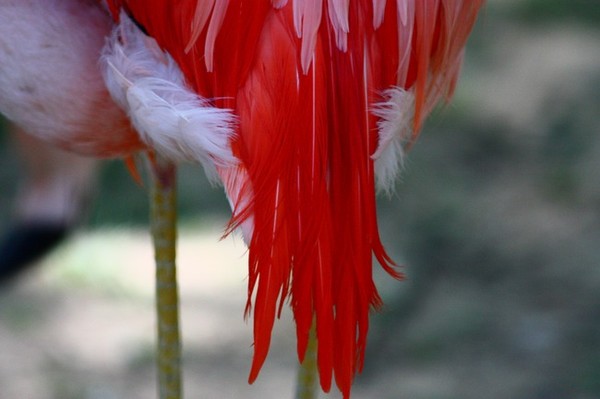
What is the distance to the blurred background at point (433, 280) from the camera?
5.93 ft

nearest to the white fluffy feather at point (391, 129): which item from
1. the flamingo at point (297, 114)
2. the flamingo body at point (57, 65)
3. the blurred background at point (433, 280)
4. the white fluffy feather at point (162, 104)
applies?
the flamingo at point (297, 114)

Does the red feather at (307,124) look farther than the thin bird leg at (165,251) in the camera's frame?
No

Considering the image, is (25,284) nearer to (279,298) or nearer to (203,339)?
(203,339)

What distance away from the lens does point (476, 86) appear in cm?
252

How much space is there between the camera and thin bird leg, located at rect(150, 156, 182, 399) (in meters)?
1.22

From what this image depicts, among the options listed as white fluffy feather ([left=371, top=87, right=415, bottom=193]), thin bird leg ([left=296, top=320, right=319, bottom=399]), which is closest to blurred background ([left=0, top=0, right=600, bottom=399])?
thin bird leg ([left=296, top=320, right=319, bottom=399])

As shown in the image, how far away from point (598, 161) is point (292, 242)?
1540mm

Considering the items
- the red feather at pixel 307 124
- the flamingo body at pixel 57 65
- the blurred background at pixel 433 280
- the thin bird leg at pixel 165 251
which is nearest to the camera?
the red feather at pixel 307 124

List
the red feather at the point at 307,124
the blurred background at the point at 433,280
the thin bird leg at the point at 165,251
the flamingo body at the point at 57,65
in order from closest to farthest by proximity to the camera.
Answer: the red feather at the point at 307,124 < the flamingo body at the point at 57,65 < the thin bird leg at the point at 165,251 < the blurred background at the point at 433,280

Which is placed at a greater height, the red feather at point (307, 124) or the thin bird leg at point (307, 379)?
the red feather at point (307, 124)

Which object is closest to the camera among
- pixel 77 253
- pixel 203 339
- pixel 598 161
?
pixel 203 339

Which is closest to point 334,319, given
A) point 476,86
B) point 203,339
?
point 203,339

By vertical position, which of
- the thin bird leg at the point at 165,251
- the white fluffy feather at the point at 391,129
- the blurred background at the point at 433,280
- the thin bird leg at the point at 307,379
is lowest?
the blurred background at the point at 433,280

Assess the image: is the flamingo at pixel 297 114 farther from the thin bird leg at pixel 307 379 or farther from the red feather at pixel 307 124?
the thin bird leg at pixel 307 379
